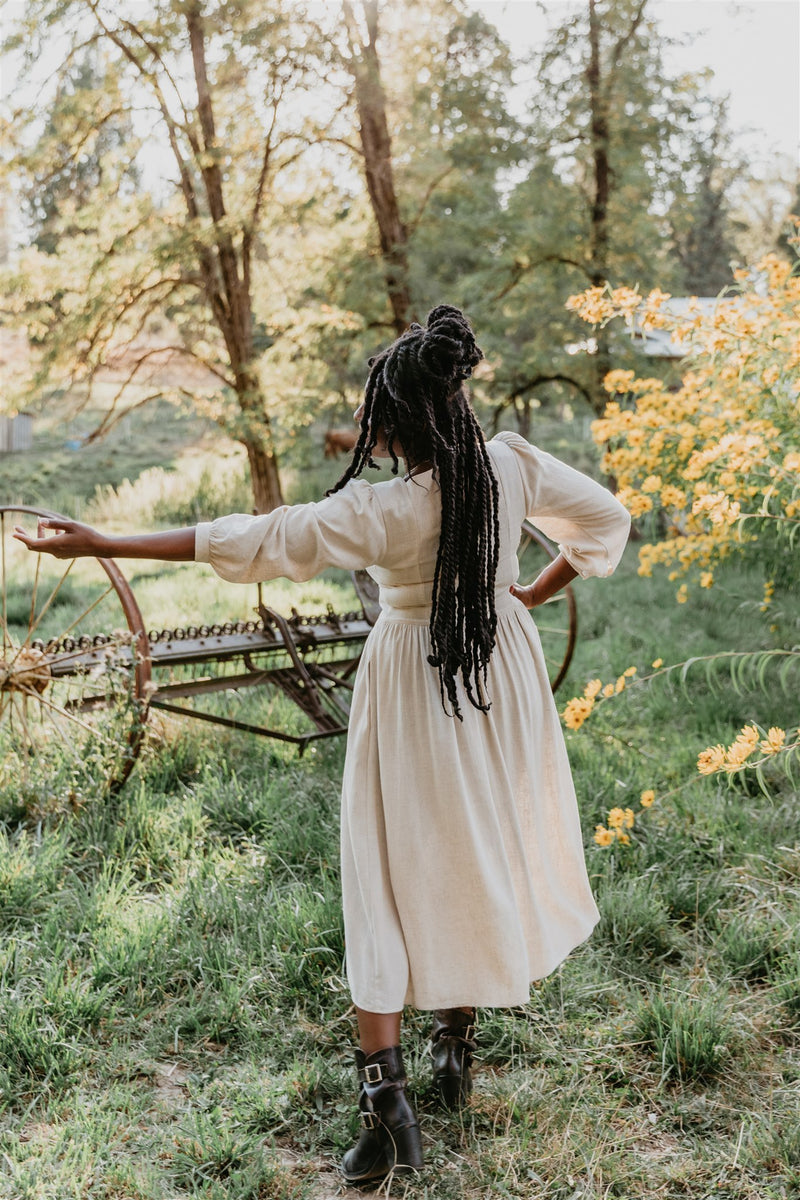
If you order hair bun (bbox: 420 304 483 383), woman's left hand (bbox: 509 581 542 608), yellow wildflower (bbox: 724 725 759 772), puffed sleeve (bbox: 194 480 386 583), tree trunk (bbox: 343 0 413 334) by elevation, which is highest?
tree trunk (bbox: 343 0 413 334)

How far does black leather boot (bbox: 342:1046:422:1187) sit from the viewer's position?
2.08 meters

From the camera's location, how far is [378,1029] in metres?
2.12

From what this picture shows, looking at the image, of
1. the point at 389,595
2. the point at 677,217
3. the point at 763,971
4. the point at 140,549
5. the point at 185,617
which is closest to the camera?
the point at 140,549

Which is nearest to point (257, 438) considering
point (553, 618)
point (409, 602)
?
point (553, 618)

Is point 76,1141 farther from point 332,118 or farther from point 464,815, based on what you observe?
point 332,118

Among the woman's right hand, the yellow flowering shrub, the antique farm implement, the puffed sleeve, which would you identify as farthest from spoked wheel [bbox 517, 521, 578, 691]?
the woman's right hand

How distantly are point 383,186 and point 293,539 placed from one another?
678 centimetres

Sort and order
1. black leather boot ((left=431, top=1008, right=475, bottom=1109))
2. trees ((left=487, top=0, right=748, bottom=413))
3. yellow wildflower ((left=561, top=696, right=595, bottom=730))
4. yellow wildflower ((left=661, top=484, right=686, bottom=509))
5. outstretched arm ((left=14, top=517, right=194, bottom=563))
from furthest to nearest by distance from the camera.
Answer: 1. trees ((left=487, top=0, right=748, bottom=413))
2. yellow wildflower ((left=661, top=484, right=686, bottom=509))
3. yellow wildflower ((left=561, top=696, right=595, bottom=730))
4. black leather boot ((left=431, top=1008, right=475, bottom=1109))
5. outstretched arm ((left=14, top=517, right=194, bottom=563))

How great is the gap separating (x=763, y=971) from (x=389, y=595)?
5.46 ft

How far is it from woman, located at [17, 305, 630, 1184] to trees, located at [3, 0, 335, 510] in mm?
Answer: 5053

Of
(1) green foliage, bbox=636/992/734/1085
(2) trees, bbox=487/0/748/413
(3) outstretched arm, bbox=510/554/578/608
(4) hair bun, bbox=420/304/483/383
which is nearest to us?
Answer: (4) hair bun, bbox=420/304/483/383

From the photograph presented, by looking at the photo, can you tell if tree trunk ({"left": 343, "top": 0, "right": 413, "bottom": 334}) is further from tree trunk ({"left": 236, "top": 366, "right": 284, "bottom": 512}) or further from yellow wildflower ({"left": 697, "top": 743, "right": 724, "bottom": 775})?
yellow wildflower ({"left": 697, "top": 743, "right": 724, "bottom": 775})

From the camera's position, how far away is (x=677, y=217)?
32.1ft

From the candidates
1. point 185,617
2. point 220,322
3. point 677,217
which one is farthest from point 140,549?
point 677,217
